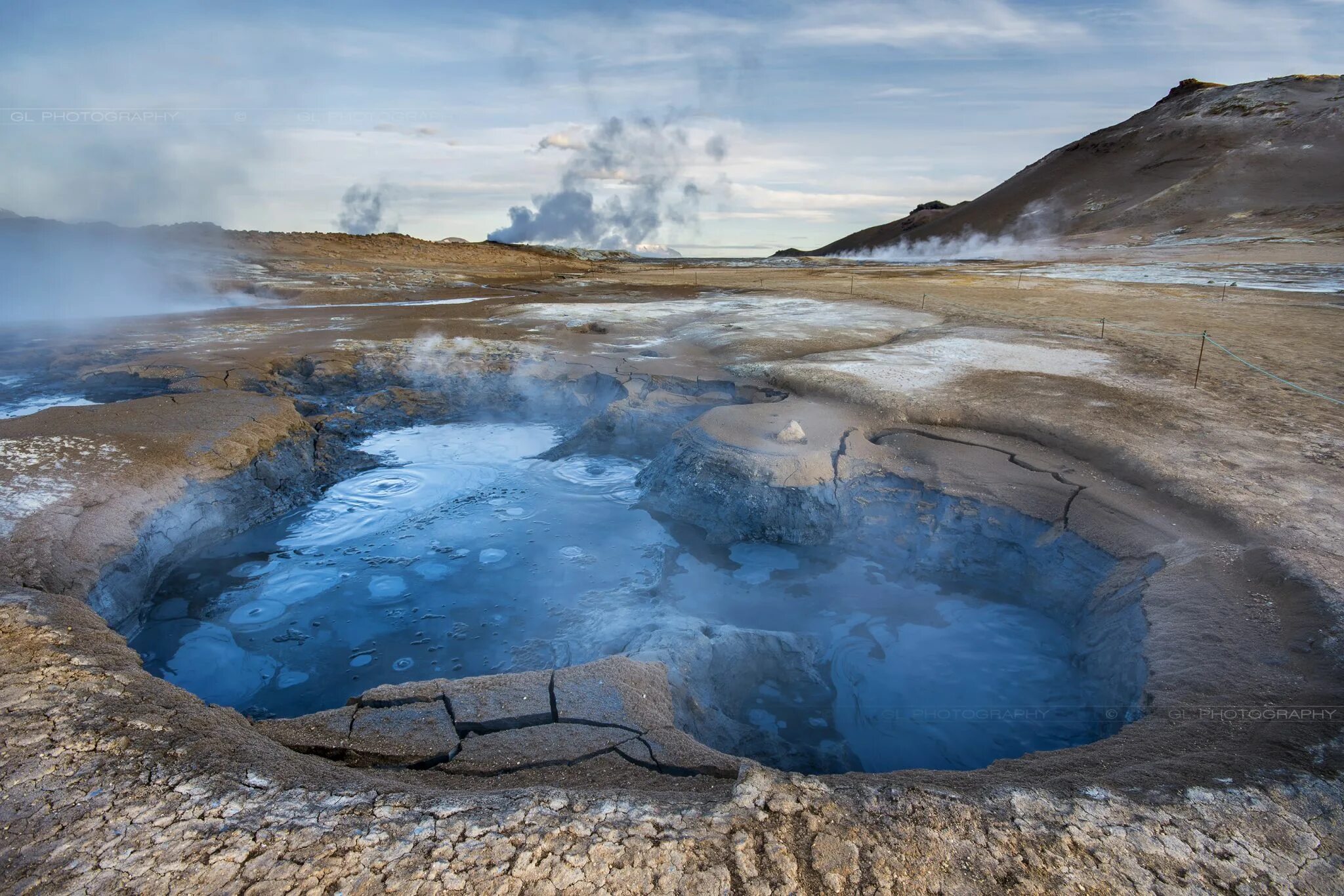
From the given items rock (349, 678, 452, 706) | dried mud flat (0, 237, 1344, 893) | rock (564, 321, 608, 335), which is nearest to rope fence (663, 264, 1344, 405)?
dried mud flat (0, 237, 1344, 893)

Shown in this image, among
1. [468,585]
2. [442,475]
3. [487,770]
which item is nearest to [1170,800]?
[487,770]

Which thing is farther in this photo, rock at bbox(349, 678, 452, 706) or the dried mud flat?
rock at bbox(349, 678, 452, 706)

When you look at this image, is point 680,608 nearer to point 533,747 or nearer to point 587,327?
point 533,747

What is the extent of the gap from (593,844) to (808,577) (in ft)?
10.8

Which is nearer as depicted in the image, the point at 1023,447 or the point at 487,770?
the point at 487,770

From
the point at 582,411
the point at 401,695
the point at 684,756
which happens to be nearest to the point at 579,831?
the point at 684,756

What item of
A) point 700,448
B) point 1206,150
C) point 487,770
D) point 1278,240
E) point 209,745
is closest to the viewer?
point 209,745

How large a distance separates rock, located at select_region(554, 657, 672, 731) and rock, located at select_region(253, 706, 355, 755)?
2.67 ft

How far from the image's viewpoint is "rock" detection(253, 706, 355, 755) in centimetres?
251

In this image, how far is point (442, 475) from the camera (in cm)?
675

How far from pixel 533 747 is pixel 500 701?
301 millimetres

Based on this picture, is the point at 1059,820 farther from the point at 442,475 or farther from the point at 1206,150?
the point at 1206,150

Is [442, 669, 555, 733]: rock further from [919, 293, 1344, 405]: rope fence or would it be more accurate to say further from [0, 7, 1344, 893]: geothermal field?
[919, 293, 1344, 405]: rope fence

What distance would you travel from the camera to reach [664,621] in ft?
13.2
